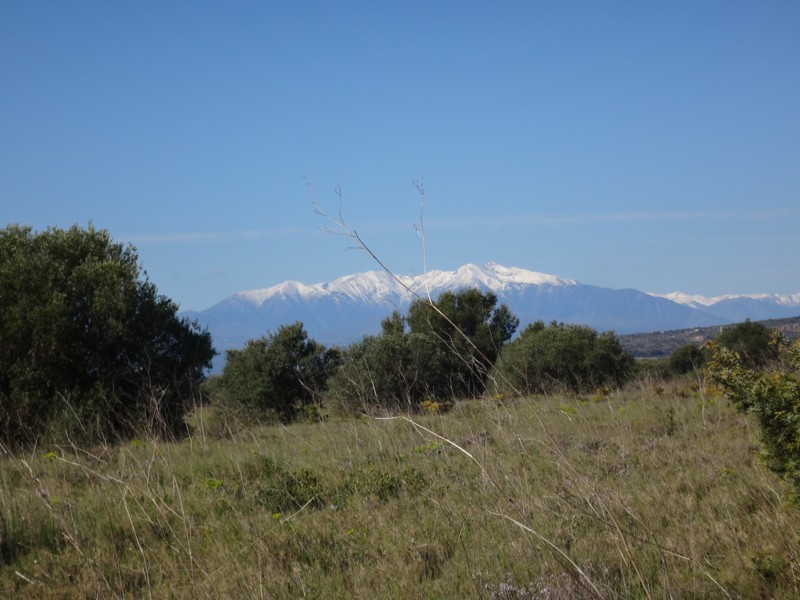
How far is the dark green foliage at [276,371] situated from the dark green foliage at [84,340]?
11.0 m

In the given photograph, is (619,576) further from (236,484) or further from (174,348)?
(174,348)

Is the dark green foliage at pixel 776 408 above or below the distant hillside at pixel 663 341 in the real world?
above

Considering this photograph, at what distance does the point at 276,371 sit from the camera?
30.5 meters

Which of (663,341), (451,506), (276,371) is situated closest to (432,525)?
(451,506)

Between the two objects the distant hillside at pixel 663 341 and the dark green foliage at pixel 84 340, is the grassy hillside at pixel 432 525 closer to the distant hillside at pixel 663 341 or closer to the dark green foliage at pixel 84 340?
the dark green foliage at pixel 84 340

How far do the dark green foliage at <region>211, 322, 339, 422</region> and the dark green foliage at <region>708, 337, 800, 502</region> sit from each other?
24.4 meters

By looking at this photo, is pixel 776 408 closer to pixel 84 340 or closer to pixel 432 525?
pixel 432 525

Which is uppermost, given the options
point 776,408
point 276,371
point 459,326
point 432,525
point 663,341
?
point 459,326

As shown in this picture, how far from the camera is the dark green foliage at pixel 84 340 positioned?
45.4 feet

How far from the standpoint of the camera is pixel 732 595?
12.1 feet

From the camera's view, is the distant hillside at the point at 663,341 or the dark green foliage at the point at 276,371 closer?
the dark green foliage at the point at 276,371

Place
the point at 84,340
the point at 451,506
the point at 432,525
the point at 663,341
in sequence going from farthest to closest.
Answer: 1. the point at 663,341
2. the point at 84,340
3. the point at 451,506
4. the point at 432,525

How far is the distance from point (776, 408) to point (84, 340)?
14701 millimetres

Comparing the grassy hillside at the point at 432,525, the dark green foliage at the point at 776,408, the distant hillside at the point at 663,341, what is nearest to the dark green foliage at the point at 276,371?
the grassy hillside at the point at 432,525
